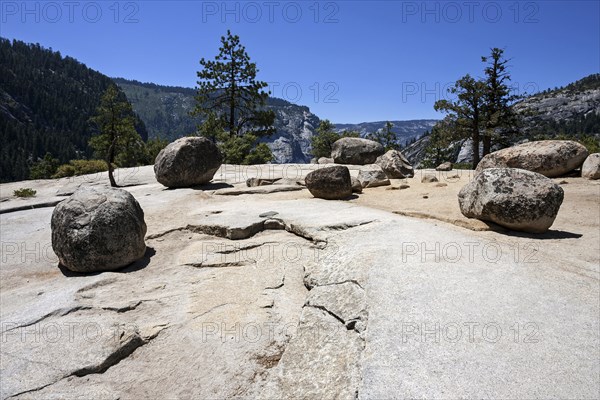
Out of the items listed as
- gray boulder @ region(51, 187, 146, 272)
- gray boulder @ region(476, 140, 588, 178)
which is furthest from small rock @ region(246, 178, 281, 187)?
gray boulder @ region(476, 140, 588, 178)

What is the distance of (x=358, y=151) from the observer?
27.7m

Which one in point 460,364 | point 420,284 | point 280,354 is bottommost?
point 280,354

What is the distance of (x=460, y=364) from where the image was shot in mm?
4453

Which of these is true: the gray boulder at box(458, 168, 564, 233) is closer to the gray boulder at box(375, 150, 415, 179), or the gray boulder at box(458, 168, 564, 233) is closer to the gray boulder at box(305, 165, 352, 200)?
the gray boulder at box(305, 165, 352, 200)

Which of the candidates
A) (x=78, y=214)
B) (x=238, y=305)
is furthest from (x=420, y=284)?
(x=78, y=214)

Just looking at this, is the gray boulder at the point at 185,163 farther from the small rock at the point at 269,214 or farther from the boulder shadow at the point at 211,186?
the small rock at the point at 269,214

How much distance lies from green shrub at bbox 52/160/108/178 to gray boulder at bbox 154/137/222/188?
22056 mm

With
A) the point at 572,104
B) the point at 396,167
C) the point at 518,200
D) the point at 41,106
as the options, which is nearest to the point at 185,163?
the point at 396,167

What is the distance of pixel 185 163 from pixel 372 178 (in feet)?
31.4

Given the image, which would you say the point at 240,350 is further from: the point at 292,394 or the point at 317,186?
the point at 317,186

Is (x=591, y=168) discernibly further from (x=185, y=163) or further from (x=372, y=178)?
(x=185, y=163)

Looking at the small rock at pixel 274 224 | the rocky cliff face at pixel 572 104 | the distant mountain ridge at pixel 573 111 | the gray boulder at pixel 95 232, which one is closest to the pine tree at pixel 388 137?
the small rock at pixel 274 224

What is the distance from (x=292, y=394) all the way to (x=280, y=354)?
1.11 m

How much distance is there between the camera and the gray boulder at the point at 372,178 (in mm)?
17500
